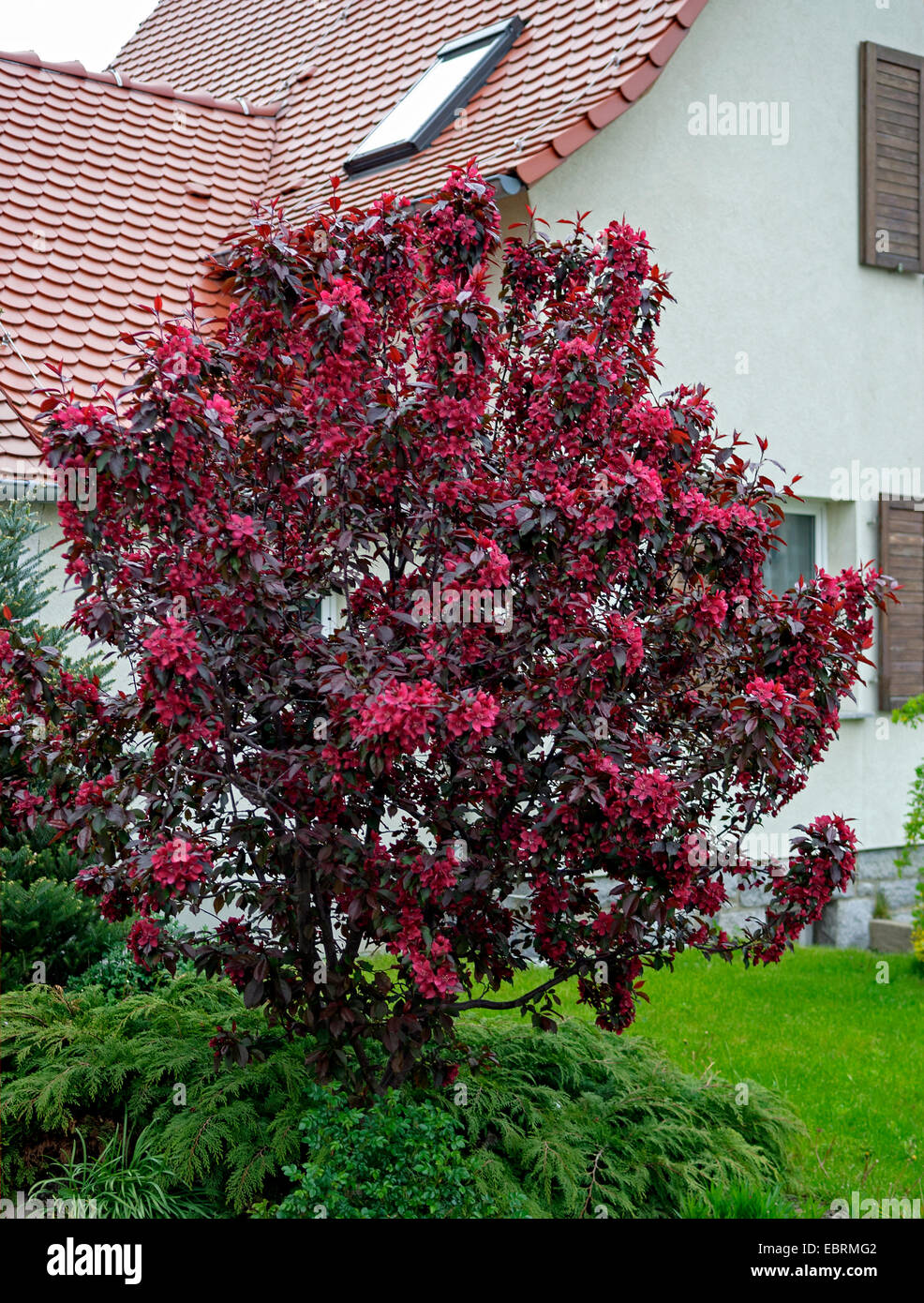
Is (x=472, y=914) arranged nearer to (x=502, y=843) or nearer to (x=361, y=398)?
(x=502, y=843)

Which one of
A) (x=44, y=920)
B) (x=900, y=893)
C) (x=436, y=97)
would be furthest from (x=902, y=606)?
(x=44, y=920)

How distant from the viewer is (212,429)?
3379 mm

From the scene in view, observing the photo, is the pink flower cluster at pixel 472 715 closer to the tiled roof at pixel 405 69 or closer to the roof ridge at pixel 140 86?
the tiled roof at pixel 405 69

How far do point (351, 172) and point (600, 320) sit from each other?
4698 mm

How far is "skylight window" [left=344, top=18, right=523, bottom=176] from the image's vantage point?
7.82 metres

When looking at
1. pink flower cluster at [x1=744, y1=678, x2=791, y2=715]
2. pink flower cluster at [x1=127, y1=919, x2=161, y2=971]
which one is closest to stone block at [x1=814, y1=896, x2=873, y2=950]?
pink flower cluster at [x1=744, y1=678, x2=791, y2=715]

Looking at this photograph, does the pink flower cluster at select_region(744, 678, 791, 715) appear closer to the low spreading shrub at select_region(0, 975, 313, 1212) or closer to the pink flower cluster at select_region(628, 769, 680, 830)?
the pink flower cluster at select_region(628, 769, 680, 830)

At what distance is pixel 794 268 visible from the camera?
8.58m

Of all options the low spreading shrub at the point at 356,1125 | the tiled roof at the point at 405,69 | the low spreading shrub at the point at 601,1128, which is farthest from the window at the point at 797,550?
the low spreading shrub at the point at 356,1125

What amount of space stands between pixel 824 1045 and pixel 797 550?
392 centimetres

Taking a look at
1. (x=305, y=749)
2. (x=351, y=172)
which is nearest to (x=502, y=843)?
(x=305, y=749)

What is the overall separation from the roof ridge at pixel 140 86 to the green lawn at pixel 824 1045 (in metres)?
7.16

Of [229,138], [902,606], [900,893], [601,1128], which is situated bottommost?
[900,893]

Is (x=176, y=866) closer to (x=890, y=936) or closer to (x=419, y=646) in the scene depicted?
(x=419, y=646)
